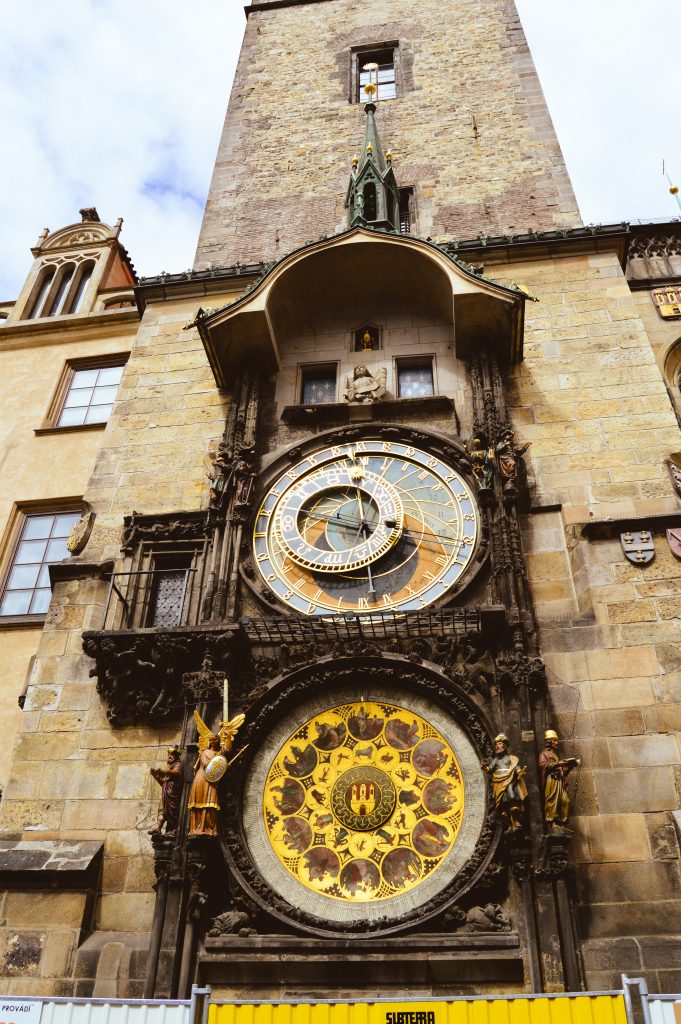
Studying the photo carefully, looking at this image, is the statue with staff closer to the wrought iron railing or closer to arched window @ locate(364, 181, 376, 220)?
the wrought iron railing

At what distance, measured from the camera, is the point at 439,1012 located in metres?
5.60

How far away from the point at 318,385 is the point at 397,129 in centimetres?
719

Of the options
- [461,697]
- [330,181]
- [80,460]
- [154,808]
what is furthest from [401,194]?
[154,808]

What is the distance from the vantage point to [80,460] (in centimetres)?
1262

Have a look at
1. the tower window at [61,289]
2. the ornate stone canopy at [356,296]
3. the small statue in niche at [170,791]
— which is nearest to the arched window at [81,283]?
the tower window at [61,289]

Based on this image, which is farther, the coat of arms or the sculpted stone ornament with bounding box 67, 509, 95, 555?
the sculpted stone ornament with bounding box 67, 509, 95, 555

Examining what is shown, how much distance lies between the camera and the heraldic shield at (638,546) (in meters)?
8.98

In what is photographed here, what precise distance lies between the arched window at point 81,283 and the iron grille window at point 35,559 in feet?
14.9

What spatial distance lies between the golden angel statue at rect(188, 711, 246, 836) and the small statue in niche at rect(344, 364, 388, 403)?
173 inches

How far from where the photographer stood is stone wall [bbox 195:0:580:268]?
14.4 m

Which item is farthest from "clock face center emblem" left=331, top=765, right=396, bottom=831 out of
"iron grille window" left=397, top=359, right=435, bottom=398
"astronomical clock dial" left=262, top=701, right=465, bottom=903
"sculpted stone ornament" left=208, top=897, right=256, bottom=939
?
"iron grille window" left=397, top=359, right=435, bottom=398

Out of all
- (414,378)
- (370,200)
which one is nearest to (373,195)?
(370,200)

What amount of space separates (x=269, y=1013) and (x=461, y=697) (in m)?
3.22

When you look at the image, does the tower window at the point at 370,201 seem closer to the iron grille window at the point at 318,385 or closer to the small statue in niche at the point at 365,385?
the iron grille window at the point at 318,385
